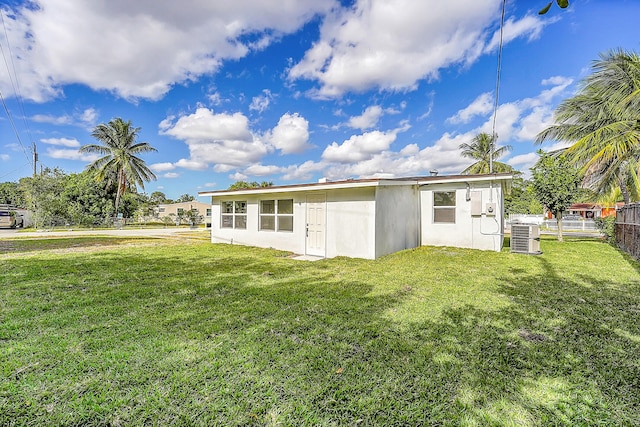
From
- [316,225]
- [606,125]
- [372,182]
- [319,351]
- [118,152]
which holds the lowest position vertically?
[319,351]

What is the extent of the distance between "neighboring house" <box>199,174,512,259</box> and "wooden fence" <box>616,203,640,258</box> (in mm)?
3245

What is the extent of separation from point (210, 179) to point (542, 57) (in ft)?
104

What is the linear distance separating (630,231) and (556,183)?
265cm

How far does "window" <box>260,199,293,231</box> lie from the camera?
10172 mm

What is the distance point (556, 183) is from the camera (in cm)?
1080

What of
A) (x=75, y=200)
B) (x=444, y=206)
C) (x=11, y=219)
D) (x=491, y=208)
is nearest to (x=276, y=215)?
(x=444, y=206)

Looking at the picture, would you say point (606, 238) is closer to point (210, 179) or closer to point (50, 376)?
point (50, 376)

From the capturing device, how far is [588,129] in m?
14.6

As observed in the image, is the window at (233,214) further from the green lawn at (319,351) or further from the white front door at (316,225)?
the green lawn at (319,351)

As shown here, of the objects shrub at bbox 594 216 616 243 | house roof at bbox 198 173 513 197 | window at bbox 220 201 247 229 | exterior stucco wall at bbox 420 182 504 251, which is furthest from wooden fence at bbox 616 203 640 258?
window at bbox 220 201 247 229

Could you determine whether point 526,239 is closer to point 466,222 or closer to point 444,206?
point 466,222

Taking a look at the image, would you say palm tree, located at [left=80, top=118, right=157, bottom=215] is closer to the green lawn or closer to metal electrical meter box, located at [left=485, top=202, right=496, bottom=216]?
the green lawn

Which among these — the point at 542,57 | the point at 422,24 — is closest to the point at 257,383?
the point at 422,24

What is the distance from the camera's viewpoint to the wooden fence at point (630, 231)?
26.7ft
